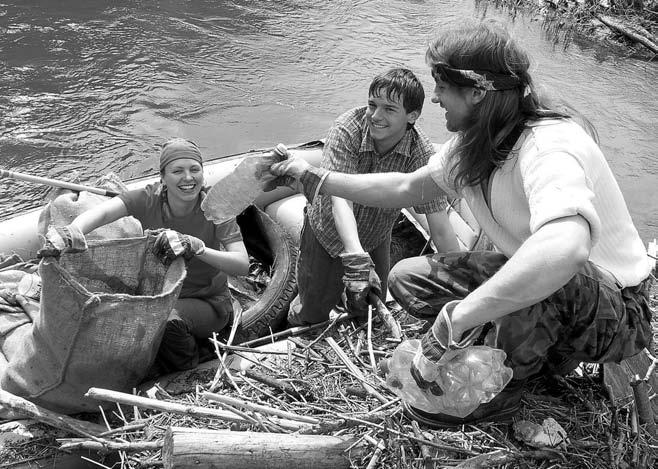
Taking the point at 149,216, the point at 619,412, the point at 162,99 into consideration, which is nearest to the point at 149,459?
the point at 149,216

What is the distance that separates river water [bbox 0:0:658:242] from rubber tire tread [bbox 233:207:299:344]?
3.44 m

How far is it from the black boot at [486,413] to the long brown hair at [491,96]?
85 centimetres

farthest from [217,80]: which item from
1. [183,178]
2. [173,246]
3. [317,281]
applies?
[173,246]

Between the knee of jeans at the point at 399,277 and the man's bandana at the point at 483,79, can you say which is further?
the knee of jeans at the point at 399,277

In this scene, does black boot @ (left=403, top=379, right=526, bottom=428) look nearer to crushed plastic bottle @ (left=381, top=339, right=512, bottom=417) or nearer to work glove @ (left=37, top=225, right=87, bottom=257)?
crushed plastic bottle @ (left=381, top=339, right=512, bottom=417)

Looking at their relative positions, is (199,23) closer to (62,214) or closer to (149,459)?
(62,214)

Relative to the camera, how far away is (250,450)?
9.59ft

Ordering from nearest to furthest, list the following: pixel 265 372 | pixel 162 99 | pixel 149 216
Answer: pixel 265 372 < pixel 149 216 < pixel 162 99

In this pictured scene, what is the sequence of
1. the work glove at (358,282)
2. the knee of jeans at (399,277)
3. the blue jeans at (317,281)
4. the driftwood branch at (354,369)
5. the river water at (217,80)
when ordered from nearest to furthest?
the driftwood branch at (354,369), the knee of jeans at (399,277), the work glove at (358,282), the blue jeans at (317,281), the river water at (217,80)

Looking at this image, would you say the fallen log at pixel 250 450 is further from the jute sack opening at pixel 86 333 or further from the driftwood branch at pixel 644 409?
the driftwood branch at pixel 644 409

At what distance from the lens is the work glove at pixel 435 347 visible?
2.78 m

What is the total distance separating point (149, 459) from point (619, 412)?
1.95 m

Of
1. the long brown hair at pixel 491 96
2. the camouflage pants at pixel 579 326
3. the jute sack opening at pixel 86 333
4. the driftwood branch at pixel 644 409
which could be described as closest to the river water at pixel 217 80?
the jute sack opening at pixel 86 333

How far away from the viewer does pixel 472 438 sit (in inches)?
121
